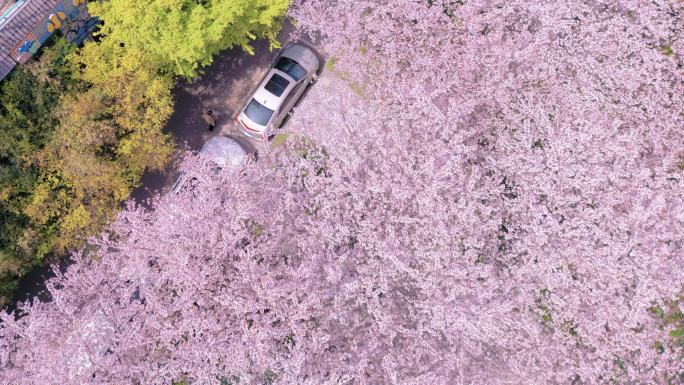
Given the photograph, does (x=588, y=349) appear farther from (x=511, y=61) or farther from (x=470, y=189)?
(x=511, y=61)

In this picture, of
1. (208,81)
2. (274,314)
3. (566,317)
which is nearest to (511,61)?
(566,317)

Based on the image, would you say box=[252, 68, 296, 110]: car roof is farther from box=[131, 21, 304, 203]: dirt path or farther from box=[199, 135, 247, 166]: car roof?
box=[199, 135, 247, 166]: car roof

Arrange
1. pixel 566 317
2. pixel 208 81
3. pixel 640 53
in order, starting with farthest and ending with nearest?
pixel 208 81
pixel 640 53
pixel 566 317

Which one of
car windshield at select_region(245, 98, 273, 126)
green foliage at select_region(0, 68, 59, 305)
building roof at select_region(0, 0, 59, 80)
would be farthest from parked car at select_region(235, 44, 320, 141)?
building roof at select_region(0, 0, 59, 80)

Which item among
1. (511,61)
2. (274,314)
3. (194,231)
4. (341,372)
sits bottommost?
(341,372)

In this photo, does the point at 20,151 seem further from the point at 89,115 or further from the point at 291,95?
the point at 291,95

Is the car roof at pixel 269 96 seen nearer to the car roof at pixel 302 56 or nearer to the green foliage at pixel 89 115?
the car roof at pixel 302 56
